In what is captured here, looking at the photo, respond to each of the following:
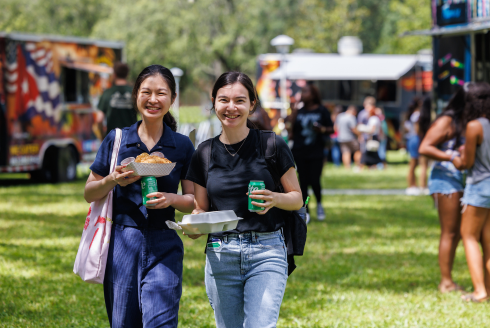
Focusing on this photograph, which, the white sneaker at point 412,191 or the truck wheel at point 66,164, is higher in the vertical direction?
the truck wheel at point 66,164

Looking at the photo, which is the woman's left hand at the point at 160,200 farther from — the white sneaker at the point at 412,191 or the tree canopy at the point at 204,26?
the tree canopy at the point at 204,26

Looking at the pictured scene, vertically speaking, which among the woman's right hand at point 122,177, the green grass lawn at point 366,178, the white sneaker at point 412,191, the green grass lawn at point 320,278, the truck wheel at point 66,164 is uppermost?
the woman's right hand at point 122,177

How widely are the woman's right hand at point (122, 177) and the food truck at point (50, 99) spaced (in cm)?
1172

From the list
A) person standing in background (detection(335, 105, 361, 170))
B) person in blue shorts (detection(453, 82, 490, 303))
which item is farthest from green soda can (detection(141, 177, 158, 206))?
person standing in background (detection(335, 105, 361, 170))

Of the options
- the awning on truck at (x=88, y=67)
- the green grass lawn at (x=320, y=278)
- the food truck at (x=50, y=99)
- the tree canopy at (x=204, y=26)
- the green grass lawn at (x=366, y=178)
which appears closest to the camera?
the green grass lawn at (x=320, y=278)

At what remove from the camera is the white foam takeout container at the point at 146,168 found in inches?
127

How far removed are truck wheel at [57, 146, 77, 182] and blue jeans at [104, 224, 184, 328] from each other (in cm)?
1295

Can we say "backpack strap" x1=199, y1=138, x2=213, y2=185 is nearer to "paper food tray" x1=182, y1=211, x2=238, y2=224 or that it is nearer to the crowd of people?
the crowd of people

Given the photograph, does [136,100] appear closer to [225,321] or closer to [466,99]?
[225,321]

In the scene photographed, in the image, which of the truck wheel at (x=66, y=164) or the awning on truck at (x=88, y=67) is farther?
the awning on truck at (x=88, y=67)

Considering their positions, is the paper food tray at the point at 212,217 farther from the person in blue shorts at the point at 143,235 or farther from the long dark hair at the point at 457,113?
the long dark hair at the point at 457,113

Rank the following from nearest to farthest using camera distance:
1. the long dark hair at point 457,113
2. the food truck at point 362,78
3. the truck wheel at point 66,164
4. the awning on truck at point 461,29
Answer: the long dark hair at point 457,113 < the awning on truck at point 461,29 < the truck wheel at point 66,164 < the food truck at point 362,78

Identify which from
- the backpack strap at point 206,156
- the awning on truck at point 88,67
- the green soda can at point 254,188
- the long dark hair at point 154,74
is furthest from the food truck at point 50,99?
the green soda can at point 254,188

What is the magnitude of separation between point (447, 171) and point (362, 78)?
19.5 metres
